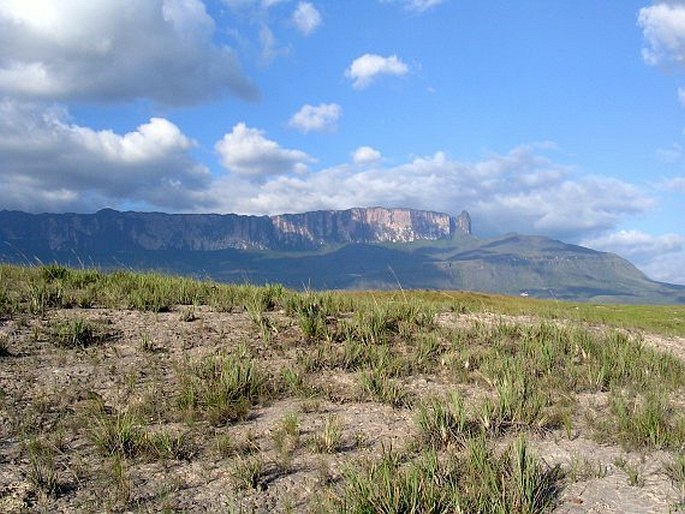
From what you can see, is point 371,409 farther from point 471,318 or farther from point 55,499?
point 471,318

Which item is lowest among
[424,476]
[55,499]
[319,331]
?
[55,499]

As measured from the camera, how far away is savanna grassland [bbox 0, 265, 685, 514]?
15.3ft

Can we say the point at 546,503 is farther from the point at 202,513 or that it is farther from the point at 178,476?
the point at 178,476

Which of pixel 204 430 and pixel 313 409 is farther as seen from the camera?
pixel 313 409

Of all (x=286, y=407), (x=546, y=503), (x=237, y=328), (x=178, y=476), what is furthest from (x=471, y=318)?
(x=178, y=476)

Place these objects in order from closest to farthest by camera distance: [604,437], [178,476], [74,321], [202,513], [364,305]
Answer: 1. [202,513]
2. [178,476]
3. [604,437]
4. [74,321]
5. [364,305]

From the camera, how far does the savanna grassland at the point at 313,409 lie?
465 centimetres

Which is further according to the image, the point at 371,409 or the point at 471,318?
the point at 471,318

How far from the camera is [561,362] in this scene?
930cm

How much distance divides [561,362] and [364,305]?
4.35 meters

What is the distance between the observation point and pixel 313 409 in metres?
6.79

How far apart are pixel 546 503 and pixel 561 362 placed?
5.24 metres

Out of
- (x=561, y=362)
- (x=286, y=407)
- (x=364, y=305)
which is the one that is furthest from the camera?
(x=364, y=305)

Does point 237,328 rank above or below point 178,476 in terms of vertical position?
above
